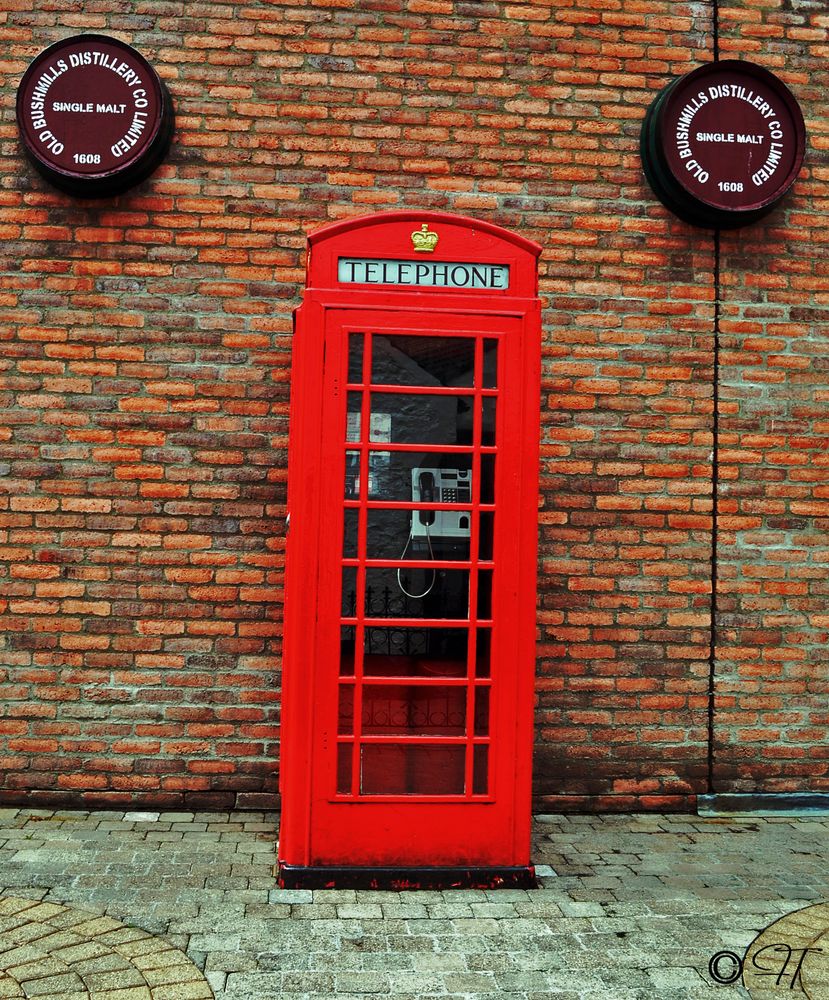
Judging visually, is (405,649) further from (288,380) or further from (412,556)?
(288,380)

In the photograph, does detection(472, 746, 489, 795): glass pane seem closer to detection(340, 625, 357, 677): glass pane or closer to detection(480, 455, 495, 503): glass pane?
detection(340, 625, 357, 677): glass pane

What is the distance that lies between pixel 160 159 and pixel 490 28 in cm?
192

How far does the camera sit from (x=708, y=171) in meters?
5.33

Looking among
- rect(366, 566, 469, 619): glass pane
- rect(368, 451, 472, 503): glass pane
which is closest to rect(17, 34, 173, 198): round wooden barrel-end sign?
rect(368, 451, 472, 503): glass pane

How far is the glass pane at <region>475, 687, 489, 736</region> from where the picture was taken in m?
4.28

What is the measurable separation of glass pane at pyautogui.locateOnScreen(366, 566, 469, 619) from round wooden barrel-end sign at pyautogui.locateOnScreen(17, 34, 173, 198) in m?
2.59

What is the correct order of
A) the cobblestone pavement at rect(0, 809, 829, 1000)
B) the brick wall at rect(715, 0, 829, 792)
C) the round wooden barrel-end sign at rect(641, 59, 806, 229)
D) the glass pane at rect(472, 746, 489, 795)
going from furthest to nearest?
the brick wall at rect(715, 0, 829, 792)
the round wooden barrel-end sign at rect(641, 59, 806, 229)
the glass pane at rect(472, 746, 489, 795)
the cobblestone pavement at rect(0, 809, 829, 1000)

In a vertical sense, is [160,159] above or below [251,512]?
above

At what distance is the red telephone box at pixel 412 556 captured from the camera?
4.18m

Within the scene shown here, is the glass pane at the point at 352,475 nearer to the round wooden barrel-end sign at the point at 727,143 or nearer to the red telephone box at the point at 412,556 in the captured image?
the red telephone box at the point at 412,556

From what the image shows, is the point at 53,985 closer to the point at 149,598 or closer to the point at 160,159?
the point at 149,598

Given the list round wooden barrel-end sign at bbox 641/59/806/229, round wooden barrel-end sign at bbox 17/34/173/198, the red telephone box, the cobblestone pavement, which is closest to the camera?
the cobblestone pavement

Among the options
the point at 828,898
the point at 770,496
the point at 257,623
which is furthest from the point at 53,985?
the point at 770,496

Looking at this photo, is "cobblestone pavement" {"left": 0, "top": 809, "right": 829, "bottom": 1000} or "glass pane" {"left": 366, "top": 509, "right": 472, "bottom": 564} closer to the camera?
"cobblestone pavement" {"left": 0, "top": 809, "right": 829, "bottom": 1000}
